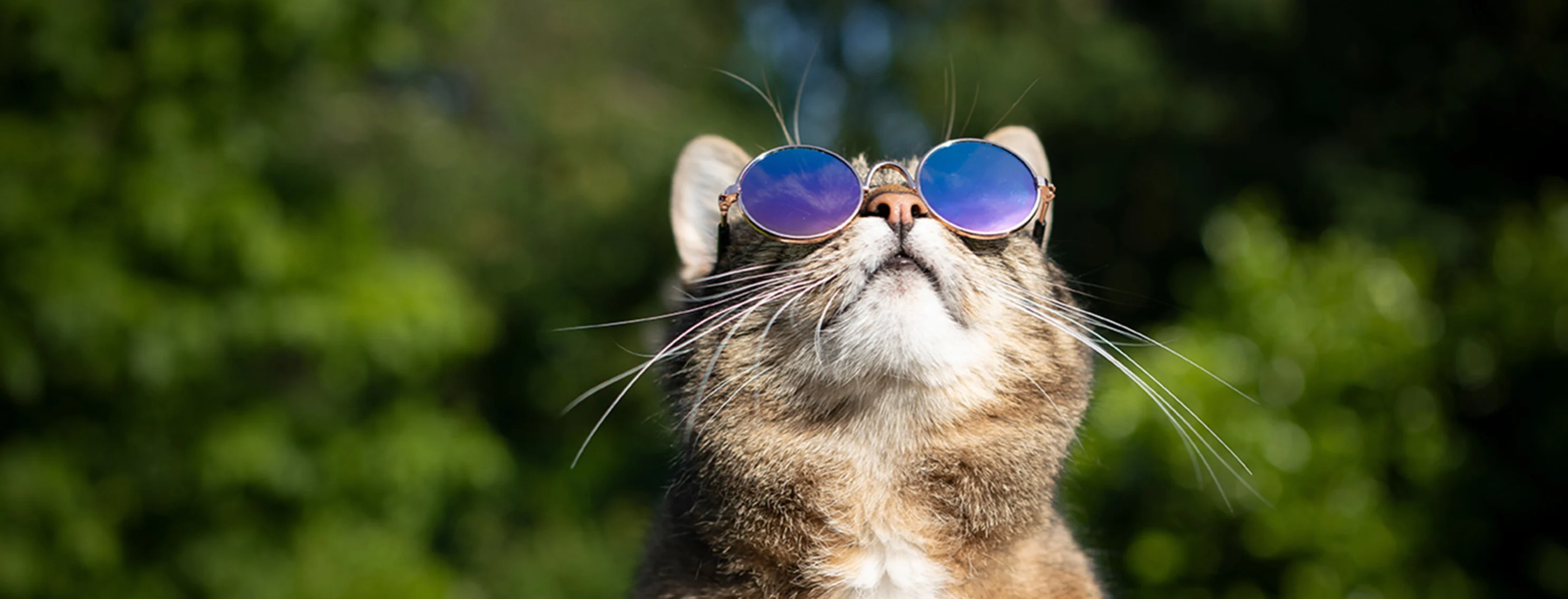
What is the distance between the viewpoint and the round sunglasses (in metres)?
2.23

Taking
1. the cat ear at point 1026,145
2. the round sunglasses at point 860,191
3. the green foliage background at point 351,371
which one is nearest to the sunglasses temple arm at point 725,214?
the round sunglasses at point 860,191

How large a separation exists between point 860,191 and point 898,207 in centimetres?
8

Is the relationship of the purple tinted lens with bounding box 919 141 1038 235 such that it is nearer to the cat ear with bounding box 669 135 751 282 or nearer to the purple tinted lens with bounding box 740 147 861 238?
the purple tinted lens with bounding box 740 147 861 238

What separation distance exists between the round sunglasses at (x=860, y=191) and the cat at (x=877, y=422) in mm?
44

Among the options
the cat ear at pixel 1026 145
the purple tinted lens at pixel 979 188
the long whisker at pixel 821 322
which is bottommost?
the long whisker at pixel 821 322

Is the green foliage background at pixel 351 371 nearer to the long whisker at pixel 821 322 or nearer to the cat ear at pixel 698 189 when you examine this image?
the cat ear at pixel 698 189

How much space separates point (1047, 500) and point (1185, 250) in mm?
10494

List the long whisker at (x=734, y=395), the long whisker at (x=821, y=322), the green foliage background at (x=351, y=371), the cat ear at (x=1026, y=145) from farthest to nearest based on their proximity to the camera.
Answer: the green foliage background at (x=351, y=371) < the cat ear at (x=1026, y=145) < the long whisker at (x=734, y=395) < the long whisker at (x=821, y=322)

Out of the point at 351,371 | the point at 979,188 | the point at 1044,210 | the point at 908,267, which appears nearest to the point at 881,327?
the point at 908,267

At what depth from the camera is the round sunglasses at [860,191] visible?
2.23 meters

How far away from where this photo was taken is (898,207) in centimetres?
222

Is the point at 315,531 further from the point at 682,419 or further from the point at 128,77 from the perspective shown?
the point at 682,419

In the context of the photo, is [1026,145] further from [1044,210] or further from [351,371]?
[351,371]

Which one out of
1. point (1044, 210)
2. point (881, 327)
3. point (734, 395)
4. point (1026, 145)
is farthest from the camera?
point (1026, 145)
